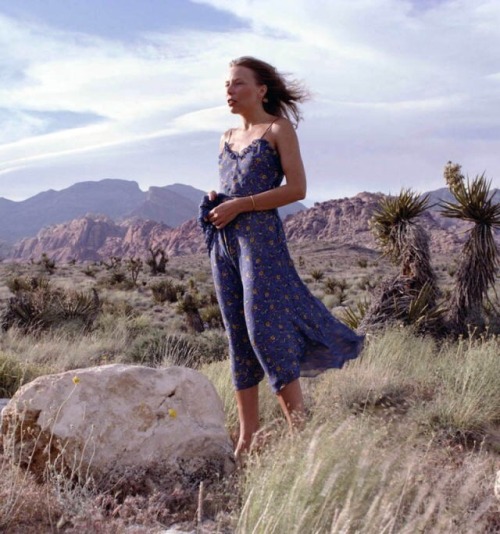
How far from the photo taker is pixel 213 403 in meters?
3.85

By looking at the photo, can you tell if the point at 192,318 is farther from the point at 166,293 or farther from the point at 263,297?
the point at 263,297

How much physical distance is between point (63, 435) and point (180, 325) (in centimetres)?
1157

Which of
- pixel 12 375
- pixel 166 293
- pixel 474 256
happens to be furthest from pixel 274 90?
pixel 166 293

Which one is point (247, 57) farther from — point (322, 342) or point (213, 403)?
point (213, 403)

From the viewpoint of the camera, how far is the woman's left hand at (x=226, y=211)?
3.70 metres

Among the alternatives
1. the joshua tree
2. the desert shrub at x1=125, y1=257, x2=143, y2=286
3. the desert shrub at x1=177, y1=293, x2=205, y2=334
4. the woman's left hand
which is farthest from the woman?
the desert shrub at x1=125, y1=257, x2=143, y2=286

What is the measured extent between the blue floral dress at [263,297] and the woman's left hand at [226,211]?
0.24 ft

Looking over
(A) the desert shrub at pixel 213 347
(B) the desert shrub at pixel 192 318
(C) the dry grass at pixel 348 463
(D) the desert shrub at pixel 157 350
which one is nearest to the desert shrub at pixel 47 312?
(C) the dry grass at pixel 348 463

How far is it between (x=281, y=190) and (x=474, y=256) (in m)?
5.72

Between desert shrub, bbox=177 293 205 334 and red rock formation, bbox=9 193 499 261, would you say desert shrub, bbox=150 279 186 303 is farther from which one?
red rock formation, bbox=9 193 499 261

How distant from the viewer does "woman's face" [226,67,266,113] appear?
12.9 feet

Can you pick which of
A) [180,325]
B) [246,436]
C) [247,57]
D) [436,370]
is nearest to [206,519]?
[246,436]

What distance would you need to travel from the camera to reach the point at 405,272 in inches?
361

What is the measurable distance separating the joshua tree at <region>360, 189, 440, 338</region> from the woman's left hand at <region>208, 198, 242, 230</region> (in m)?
4.94
